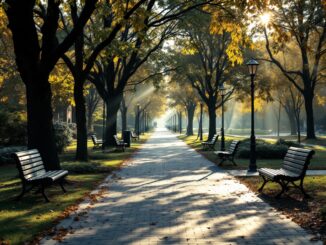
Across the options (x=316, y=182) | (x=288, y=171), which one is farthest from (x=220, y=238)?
(x=316, y=182)

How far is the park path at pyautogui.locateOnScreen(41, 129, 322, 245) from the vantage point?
6691 millimetres

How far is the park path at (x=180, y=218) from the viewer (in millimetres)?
6691

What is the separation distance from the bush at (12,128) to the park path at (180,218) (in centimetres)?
1179

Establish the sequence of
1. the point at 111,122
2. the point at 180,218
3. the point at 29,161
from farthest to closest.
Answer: the point at 111,122
the point at 29,161
the point at 180,218

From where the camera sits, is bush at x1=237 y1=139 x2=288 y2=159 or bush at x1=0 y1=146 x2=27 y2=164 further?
bush at x1=237 y1=139 x2=288 y2=159

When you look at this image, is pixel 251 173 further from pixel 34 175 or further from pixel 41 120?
pixel 34 175

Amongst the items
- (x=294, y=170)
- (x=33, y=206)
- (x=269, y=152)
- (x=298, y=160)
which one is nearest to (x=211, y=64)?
(x=269, y=152)

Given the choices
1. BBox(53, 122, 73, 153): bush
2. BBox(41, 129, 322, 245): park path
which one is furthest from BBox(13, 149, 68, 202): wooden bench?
BBox(53, 122, 73, 153): bush

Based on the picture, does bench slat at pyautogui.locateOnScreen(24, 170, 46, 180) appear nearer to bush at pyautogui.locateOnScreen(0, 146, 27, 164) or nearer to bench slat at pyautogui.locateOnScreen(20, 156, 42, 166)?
bench slat at pyautogui.locateOnScreen(20, 156, 42, 166)

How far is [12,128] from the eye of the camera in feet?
76.3

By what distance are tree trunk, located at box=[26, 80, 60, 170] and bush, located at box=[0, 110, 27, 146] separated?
36.4ft

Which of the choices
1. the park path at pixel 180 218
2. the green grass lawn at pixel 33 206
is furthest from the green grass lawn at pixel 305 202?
the green grass lawn at pixel 33 206

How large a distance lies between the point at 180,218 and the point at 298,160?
146 inches

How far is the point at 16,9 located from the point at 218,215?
7097mm
